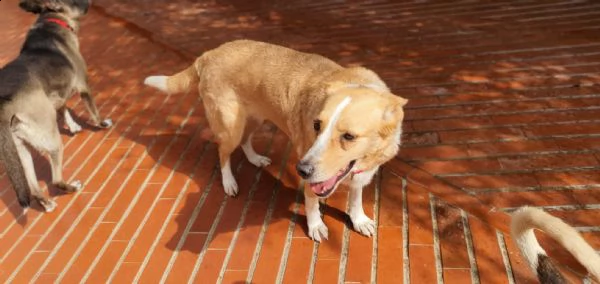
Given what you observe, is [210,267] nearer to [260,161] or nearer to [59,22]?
[260,161]

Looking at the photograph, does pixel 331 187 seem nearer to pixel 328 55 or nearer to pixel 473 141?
pixel 473 141

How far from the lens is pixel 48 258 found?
9.80ft

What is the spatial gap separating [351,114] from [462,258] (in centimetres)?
121

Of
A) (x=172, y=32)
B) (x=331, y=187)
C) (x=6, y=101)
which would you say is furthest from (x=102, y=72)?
(x=331, y=187)

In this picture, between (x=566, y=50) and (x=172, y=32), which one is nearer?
(x=566, y=50)

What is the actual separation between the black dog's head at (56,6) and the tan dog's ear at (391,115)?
12.8 ft

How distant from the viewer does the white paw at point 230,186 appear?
3.37m

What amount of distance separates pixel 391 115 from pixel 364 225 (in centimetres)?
91

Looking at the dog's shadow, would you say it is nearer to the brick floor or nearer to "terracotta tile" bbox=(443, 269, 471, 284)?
the brick floor

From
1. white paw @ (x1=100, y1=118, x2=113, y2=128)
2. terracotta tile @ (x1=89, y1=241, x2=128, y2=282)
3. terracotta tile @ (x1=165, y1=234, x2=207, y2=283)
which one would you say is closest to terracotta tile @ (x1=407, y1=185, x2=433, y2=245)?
terracotta tile @ (x1=165, y1=234, x2=207, y2=283)

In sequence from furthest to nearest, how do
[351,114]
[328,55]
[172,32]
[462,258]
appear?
[172,32], [328,55], [462,258], [351,114]

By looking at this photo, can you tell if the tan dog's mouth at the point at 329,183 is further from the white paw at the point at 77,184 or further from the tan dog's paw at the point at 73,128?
the tan dog's paw at the point at 73,128

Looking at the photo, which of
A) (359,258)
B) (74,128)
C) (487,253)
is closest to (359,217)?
(359,258)

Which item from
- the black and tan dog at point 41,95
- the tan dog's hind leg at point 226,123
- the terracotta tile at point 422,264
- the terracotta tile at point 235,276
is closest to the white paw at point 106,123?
the black and tan dog at point 41,95
